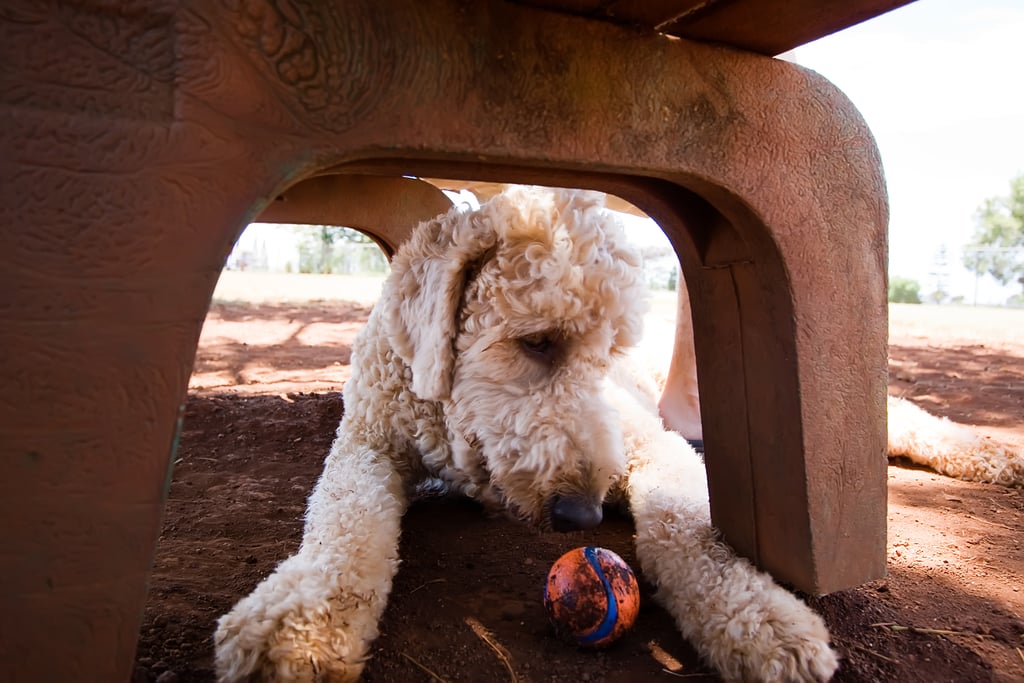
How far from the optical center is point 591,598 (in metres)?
1.47

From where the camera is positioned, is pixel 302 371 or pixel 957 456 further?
pixel 302 371

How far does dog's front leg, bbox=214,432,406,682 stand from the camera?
126 cm

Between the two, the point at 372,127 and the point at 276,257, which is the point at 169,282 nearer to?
the point at 372,127

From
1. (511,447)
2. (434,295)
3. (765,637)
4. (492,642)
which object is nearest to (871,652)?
(765,637)

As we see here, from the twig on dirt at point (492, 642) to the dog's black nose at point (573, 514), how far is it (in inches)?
12.8

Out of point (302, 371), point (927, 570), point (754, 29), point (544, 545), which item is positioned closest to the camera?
point (754, 29)

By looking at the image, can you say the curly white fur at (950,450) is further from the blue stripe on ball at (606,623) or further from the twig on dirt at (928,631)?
the blue stripe on ball at (606,623)

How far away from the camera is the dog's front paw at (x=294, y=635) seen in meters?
1.25

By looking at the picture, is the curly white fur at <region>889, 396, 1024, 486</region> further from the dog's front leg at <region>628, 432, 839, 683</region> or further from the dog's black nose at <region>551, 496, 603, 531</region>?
the dog's black nose at <region>551, 496, 603, 531</region>

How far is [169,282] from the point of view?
37.8 inches

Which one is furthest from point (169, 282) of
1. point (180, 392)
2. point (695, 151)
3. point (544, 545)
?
point (544, 545)

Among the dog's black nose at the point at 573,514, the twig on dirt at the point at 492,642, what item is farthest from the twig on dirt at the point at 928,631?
the twig on dirt at the point at 492,642

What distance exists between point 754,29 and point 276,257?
105 feet

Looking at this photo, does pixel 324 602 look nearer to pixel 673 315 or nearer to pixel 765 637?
pixel 765 637
